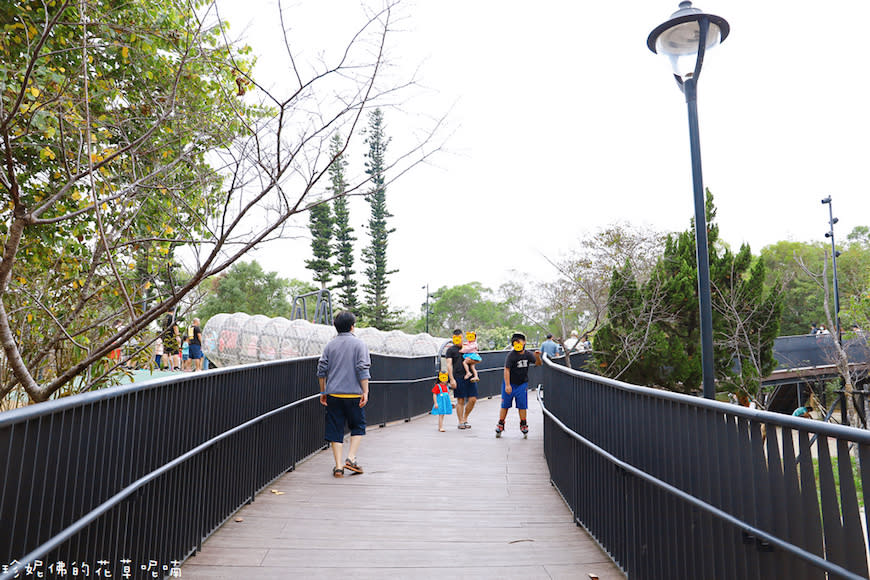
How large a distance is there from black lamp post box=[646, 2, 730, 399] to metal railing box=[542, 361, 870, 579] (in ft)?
4.02

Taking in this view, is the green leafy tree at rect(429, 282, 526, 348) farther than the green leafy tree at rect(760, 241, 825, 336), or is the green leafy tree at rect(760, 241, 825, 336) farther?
the green leafy tree at rect(429, 282, 526, 348)

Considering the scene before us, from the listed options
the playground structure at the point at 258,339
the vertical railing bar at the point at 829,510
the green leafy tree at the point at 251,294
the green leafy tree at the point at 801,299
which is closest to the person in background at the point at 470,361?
the vertical railing bar at the point at 829,510

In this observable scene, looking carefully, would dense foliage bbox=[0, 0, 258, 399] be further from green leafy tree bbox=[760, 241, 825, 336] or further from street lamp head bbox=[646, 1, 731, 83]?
green leafy tree bbox=[760, 241, 825, 336]

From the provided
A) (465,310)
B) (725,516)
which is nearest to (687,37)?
(725,516)

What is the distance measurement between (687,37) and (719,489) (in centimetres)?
424

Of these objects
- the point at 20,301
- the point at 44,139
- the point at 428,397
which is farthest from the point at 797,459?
the point at 428,397

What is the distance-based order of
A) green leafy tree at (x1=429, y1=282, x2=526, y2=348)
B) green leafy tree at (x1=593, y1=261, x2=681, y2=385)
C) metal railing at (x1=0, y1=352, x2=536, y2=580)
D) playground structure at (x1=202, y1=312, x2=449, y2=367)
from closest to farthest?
1. metal railing at (x1=0, y1=352, x2=536, y2=580)
2. green leafy tree at (x1=593, y1=261, x2=681, y2=385)
3. playground structure at (x1=202, y1=312, x2=449, y2=367)
4. green leafy tree at (x1=429, y1=282, x2=526, y2=348)

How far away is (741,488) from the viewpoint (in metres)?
2.69

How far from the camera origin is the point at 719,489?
2.88 metres

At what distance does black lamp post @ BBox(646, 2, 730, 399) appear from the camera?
5168 mm

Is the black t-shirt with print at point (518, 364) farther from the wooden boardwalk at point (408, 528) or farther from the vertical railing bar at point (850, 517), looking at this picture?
the vertical railing bar at point (850, 517)

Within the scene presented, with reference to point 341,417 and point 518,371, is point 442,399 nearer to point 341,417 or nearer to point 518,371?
point 518,371

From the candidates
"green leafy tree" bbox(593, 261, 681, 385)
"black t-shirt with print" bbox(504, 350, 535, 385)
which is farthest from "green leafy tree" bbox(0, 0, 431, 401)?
"green leafy tree" bbox(593, 261, 681, 385)

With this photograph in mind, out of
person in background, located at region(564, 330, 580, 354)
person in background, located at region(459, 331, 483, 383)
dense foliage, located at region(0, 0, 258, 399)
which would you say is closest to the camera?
dense foliage, located at region(0, 0, 258, 399)
